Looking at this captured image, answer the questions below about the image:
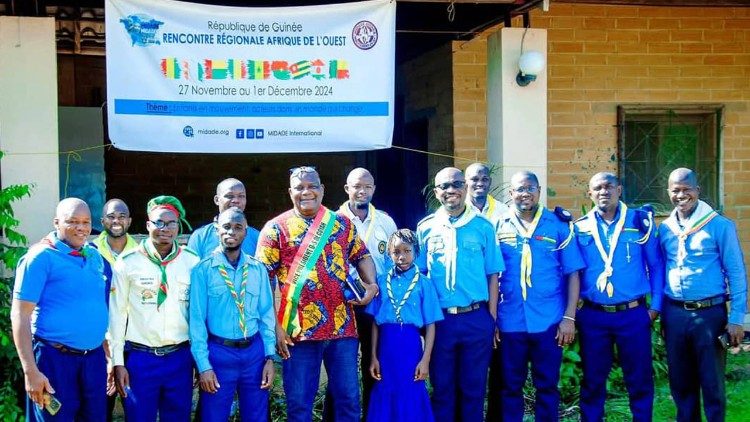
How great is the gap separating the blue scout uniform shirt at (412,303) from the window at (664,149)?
4122mm

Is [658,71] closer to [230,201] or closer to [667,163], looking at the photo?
[667,163]

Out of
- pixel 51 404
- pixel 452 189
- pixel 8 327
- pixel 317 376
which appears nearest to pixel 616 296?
pixel 452 189

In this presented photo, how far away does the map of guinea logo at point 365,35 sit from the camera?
6.34 meters

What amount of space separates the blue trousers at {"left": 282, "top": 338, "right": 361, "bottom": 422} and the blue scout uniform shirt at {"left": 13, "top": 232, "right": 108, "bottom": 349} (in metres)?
1.12

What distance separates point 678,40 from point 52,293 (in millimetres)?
6677

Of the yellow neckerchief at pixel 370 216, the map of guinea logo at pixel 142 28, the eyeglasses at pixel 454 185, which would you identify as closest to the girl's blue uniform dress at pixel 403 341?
the yellow neckerchief at pixel 370 216

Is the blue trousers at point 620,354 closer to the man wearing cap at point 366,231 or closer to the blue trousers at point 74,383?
the man wearing cap at point 366,231

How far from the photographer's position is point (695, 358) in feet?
18.1

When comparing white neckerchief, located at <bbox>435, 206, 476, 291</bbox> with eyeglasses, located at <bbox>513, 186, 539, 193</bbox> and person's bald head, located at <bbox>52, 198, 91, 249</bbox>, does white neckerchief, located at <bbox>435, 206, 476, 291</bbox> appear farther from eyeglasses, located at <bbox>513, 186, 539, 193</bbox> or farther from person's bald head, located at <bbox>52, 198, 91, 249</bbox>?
person's bald head, located at <bbox>52, 198, 91, 249</bbox>

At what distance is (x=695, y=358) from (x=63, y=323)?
149 inches

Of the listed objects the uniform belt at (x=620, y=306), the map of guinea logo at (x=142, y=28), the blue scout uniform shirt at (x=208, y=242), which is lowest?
the uniform belt at (x=620, y=306)

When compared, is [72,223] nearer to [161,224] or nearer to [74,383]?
[161,224]

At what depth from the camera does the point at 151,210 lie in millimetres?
4949

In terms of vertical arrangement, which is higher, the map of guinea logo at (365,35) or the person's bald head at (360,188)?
the map of guinea logo at (365,35)
